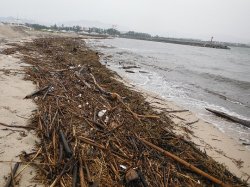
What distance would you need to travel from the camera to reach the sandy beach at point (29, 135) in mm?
4709

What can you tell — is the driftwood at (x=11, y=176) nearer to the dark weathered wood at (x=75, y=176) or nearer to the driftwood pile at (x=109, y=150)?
the driftwood pile at (x=109, y=150)

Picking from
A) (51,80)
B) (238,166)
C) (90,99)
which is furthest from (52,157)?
(51,80)

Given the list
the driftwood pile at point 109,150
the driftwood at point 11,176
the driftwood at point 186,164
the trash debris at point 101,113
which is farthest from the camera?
the trash debris at point 101,113

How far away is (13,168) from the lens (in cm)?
423

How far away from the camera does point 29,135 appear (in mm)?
5520

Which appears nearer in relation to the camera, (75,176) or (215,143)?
(75,176)

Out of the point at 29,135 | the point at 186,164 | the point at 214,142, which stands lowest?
the point at 214,142

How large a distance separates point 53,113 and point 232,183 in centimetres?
511

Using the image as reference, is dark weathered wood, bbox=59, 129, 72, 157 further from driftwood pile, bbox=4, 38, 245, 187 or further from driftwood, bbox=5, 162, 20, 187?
driftwood, bbox=5, 162, 20, 187

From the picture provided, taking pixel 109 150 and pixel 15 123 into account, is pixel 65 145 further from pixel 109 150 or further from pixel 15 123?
pixel 15 123

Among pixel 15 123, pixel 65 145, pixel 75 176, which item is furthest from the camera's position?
pixel 15 123

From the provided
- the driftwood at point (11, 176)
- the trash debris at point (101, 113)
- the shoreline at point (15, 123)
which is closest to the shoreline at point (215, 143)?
the trash debris at point (101, 113)

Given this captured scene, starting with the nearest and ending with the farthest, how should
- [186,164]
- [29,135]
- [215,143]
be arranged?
[186,164] < [29,135] < [215,143]

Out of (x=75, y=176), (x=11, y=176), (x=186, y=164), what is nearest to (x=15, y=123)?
(x=11, y=176)
